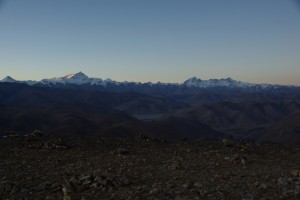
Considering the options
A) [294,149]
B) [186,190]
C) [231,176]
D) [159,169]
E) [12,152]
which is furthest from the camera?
[294,149]

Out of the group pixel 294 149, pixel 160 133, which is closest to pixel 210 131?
pixel 160 133

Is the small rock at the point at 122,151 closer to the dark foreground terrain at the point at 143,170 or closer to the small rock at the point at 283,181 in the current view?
the dark foreground terrain at the point at 143,170

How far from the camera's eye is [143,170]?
12320mm

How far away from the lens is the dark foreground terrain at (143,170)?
9.93 meters

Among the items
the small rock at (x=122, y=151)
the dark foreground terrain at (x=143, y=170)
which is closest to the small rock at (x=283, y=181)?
the dark foreground terrain at (x=143, y=170)

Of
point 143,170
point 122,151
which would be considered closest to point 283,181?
point 143,170

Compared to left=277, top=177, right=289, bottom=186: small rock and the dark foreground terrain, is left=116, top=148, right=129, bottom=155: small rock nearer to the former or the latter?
the dark foreground terrain

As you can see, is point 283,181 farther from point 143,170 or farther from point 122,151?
point 122,151

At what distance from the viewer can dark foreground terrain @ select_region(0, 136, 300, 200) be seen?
993 centimetres

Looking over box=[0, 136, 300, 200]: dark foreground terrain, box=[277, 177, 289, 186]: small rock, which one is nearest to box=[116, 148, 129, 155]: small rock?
box=[0, 136, 300, 200]: dark foreground terrain

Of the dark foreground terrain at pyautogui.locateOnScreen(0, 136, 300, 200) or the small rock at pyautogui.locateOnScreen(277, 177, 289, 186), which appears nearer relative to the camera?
the dark foreground terrain at pyautogui.locateOnScreen(0, 136, 300, 200)

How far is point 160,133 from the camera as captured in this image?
132 m

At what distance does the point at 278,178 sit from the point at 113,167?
4.80 metres

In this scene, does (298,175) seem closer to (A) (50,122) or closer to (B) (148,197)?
(B) (148,197)
